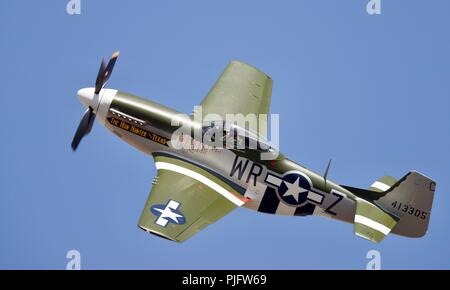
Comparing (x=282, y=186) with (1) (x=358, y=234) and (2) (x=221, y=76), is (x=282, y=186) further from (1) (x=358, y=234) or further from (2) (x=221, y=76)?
(2) (x=221, y=76)

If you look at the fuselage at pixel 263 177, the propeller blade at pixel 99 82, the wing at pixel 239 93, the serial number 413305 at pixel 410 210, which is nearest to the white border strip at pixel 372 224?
the fuselage at pixel 263 177

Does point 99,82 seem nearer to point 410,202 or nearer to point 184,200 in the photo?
point 184,200

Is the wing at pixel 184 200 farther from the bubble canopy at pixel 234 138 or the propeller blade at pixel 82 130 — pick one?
the propeller blade at pixel 82 130

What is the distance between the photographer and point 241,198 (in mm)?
27188

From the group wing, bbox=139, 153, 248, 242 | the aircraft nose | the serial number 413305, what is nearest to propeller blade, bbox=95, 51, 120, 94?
the aircraft nose

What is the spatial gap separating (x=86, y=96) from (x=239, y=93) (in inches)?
189

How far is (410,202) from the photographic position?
26.9m

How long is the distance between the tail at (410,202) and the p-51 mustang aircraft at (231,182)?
0.09 feet

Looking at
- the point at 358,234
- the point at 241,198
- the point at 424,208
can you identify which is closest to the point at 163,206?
the point at 241,198

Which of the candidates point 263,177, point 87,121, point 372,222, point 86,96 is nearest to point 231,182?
point 263,177

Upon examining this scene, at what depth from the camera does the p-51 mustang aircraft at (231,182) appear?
86.9 feet

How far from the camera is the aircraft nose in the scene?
28.5 metres

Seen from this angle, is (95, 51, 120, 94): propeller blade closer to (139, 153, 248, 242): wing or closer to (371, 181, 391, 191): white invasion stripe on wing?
(139, 153, 248, 242): wing

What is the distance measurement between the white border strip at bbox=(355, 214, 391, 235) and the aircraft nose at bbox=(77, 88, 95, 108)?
→ 8569mm
